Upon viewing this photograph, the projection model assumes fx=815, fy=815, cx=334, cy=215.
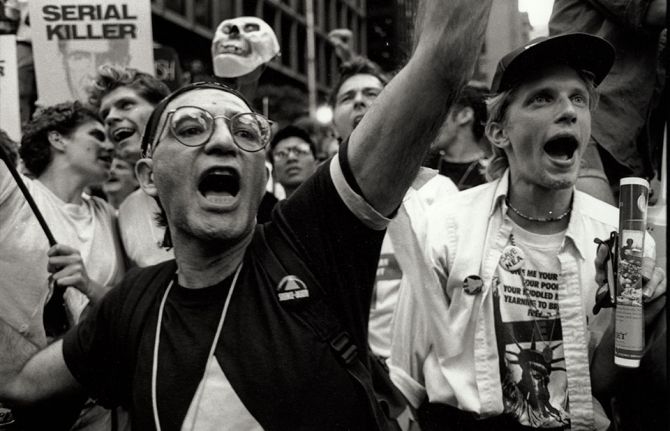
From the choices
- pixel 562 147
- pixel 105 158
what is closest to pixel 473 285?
pixel 562 147

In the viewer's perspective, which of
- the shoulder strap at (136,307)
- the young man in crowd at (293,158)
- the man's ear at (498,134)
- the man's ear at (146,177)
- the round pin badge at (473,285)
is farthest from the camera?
the young man in crowd at (293,158)

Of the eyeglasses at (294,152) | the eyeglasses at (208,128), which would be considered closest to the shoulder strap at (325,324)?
the eyeglasses at (208,128)

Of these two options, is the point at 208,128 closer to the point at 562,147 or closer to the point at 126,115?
the point at 562,147

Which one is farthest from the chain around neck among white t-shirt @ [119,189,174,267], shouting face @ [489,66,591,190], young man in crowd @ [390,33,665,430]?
white t-shirt @ [119,189,174,267]

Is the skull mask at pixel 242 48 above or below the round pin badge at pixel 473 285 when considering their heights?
above

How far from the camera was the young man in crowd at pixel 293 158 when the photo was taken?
5445mm

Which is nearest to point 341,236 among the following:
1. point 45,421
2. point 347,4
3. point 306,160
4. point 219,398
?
point 219,398

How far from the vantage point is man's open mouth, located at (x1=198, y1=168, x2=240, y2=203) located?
2.18 meters

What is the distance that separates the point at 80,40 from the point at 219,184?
2368 mm

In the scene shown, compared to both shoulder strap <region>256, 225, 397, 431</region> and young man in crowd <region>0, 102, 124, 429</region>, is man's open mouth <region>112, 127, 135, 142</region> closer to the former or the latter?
young man in crowd <region>0, 102, 124, 429</region>

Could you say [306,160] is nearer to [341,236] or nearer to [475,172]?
[475,172]

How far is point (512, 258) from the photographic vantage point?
8.69ft

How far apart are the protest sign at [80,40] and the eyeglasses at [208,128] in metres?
2.17

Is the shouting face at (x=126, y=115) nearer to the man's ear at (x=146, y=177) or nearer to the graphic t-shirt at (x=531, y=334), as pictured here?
the man's ear at (x=146, y=177)
